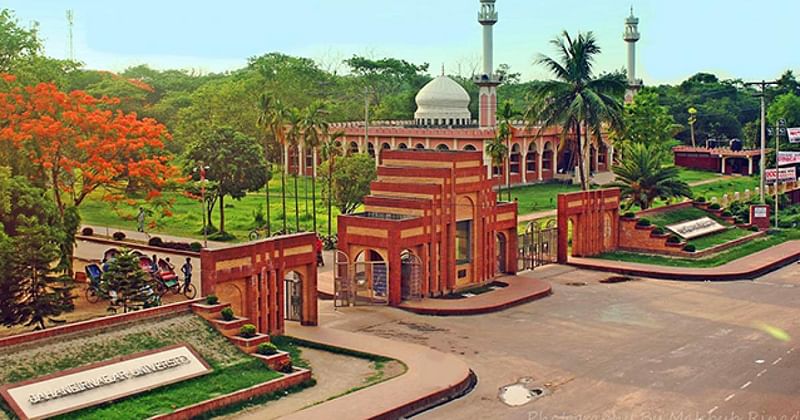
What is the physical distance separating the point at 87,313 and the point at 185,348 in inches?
333

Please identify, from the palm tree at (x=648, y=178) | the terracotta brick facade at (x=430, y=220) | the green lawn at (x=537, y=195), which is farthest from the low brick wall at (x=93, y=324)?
the green lawn at (x=537, y=195)

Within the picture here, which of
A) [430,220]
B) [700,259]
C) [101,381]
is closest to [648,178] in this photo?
[700,259]

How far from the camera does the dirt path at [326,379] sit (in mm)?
21016

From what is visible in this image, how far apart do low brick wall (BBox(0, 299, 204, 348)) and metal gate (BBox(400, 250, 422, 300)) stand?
1047 cm

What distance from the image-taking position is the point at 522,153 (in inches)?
2980

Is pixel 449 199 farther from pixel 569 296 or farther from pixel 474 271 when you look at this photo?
pixel 569 296

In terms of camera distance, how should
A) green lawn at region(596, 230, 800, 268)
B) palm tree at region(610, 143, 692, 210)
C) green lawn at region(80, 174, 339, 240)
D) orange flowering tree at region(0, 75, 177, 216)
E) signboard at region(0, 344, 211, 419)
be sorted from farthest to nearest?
1. green lawn at region(80, 174, 339, 240)
2. palm tree at region(610, 143, 692, 210)
3. green lawn at region(596, 230, 800, 268)
4. orange flowering tree at region(0, 75, 177, 216)
5. signboard at region(0, 344, 211, 419)

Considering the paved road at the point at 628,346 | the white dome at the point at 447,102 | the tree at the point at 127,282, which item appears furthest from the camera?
the white dome at the point at 447,102

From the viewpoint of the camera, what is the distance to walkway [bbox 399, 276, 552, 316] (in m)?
31.7

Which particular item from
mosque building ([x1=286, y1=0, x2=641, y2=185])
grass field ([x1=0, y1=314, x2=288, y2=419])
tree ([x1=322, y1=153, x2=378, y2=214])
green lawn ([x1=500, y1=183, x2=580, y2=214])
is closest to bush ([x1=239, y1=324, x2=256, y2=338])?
grass field ([x1=0, y1=314, x2=288, y2=419])

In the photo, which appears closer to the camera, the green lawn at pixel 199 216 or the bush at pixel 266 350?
the bush at pixel 266 350

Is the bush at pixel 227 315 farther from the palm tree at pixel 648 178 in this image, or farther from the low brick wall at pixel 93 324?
the palm tree at pixel 648 178

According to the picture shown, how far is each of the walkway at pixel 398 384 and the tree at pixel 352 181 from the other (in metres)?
22.6

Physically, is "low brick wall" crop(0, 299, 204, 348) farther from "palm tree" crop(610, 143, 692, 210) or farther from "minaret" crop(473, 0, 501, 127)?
"minaret" crop(473, 0, 501, 127)
